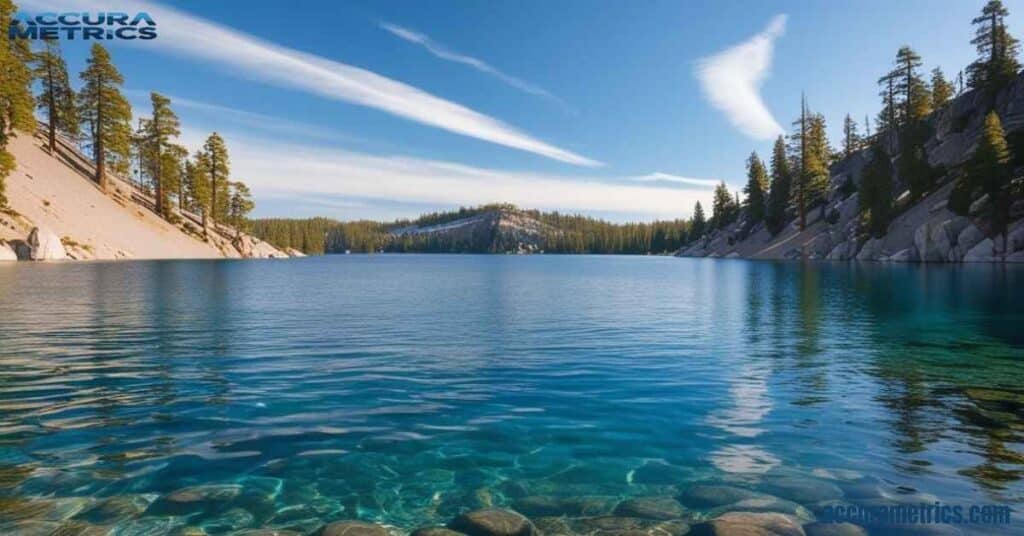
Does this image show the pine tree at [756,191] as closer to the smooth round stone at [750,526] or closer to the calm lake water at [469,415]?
the calm lake water at [469,415]

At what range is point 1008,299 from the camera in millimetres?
37562

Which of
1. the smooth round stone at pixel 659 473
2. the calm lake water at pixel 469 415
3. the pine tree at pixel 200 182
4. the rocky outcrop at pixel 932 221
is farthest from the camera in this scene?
the pine tree at pixel 200 182

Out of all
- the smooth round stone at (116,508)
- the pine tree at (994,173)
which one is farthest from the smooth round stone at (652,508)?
the pine tree at (994,173)

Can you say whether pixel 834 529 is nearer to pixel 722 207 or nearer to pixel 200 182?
pixel 200 182

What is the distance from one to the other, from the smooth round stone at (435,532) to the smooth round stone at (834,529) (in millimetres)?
4803

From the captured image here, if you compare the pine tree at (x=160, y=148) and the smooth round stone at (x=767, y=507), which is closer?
the smooth round stone at (x=767, y=507)

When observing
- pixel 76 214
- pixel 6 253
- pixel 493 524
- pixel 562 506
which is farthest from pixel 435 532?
pixel 76 214

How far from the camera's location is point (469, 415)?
13.6 metres

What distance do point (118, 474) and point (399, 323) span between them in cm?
2054

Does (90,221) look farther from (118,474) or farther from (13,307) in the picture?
(118,474)

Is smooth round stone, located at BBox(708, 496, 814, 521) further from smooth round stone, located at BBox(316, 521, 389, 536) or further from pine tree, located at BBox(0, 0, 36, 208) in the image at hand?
pine tree, located at BBox(0, 0, 36, 208)

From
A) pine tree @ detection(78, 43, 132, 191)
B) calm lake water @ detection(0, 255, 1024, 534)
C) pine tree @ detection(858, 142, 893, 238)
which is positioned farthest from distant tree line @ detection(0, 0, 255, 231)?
pine tree @ detection(858, 142, 893, 238)

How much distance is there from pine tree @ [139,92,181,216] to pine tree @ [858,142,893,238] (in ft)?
452

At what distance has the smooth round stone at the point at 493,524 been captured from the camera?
7.84 metres
